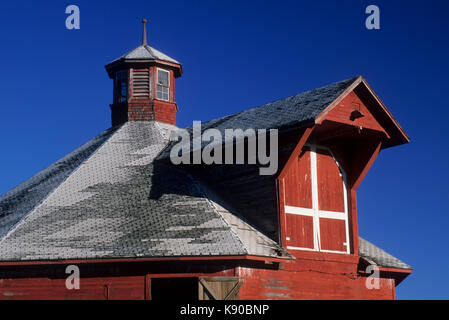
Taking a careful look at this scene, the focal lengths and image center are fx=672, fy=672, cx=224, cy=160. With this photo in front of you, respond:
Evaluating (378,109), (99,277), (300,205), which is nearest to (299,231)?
(300,205)

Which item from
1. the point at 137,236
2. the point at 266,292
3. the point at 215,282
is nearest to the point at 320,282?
the point at 266,292

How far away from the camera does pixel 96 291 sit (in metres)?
16.3

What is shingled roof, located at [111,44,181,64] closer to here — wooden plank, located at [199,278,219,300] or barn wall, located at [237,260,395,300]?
barn wall, located at [237,260,395,300]

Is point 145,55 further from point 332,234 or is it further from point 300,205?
point 332,234

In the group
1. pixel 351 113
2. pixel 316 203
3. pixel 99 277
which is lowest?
pixel 99 277

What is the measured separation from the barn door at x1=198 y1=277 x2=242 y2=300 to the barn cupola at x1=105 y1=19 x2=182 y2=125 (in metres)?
10.8

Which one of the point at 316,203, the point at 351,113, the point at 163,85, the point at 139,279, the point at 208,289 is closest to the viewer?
the point at 208,289

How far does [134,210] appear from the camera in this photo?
18.1 m

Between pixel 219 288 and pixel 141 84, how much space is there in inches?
485

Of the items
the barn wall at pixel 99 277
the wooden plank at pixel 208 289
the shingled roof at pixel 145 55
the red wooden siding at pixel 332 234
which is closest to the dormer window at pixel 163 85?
the shingled roof at pixel 145 55

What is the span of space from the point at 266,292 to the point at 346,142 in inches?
220

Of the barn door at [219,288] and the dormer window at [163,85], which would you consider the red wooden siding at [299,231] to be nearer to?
the barn door at [219,288]
